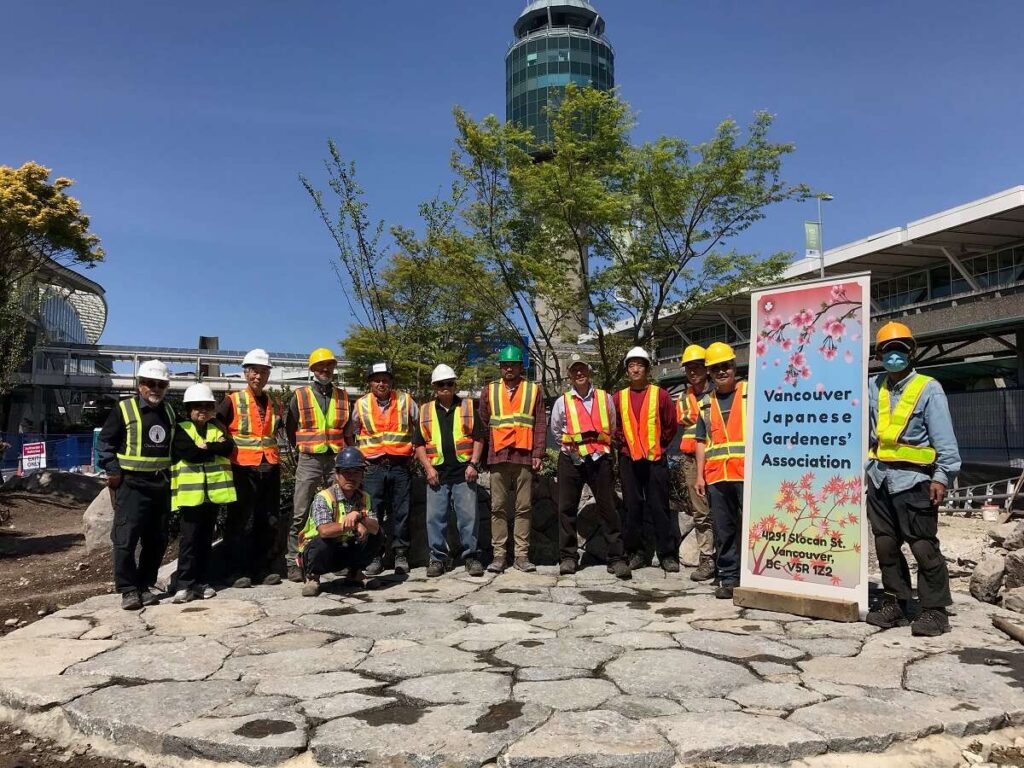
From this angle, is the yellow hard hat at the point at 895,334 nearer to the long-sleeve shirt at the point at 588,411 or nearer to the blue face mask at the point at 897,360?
the blue face mask at the point at 897,360

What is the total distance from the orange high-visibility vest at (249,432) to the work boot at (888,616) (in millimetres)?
4851

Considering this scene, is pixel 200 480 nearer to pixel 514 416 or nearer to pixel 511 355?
pixel 514 416

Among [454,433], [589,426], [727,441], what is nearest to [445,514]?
[454,433]

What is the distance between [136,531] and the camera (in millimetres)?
5887

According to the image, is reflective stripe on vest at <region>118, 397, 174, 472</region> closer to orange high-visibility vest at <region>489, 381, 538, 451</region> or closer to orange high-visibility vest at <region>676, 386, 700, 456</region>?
orange high-visibility vest at <region>489, 381, 538, 451</region>

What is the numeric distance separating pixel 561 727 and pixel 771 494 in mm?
3079

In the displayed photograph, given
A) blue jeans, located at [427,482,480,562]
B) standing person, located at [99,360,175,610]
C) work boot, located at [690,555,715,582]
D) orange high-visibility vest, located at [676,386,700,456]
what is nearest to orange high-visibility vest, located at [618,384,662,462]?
orange high-visibility vest, located at [676,386,700,456]

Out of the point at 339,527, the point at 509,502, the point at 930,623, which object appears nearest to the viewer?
the point at 930,623

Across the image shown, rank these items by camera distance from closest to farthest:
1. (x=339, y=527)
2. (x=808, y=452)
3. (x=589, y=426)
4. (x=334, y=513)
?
(x=808, y=452) < (x=339, y=527) < (x=334, y=513) < (x=589, y=426)

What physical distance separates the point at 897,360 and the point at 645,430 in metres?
2.38

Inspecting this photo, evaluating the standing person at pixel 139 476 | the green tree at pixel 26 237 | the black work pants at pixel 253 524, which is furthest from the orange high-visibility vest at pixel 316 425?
the green tree at pixel 26 237

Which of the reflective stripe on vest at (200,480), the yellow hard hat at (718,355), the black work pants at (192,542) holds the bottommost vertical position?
the black work pants at (192,542)

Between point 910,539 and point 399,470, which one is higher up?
point 399,470

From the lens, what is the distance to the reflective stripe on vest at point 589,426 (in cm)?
684
